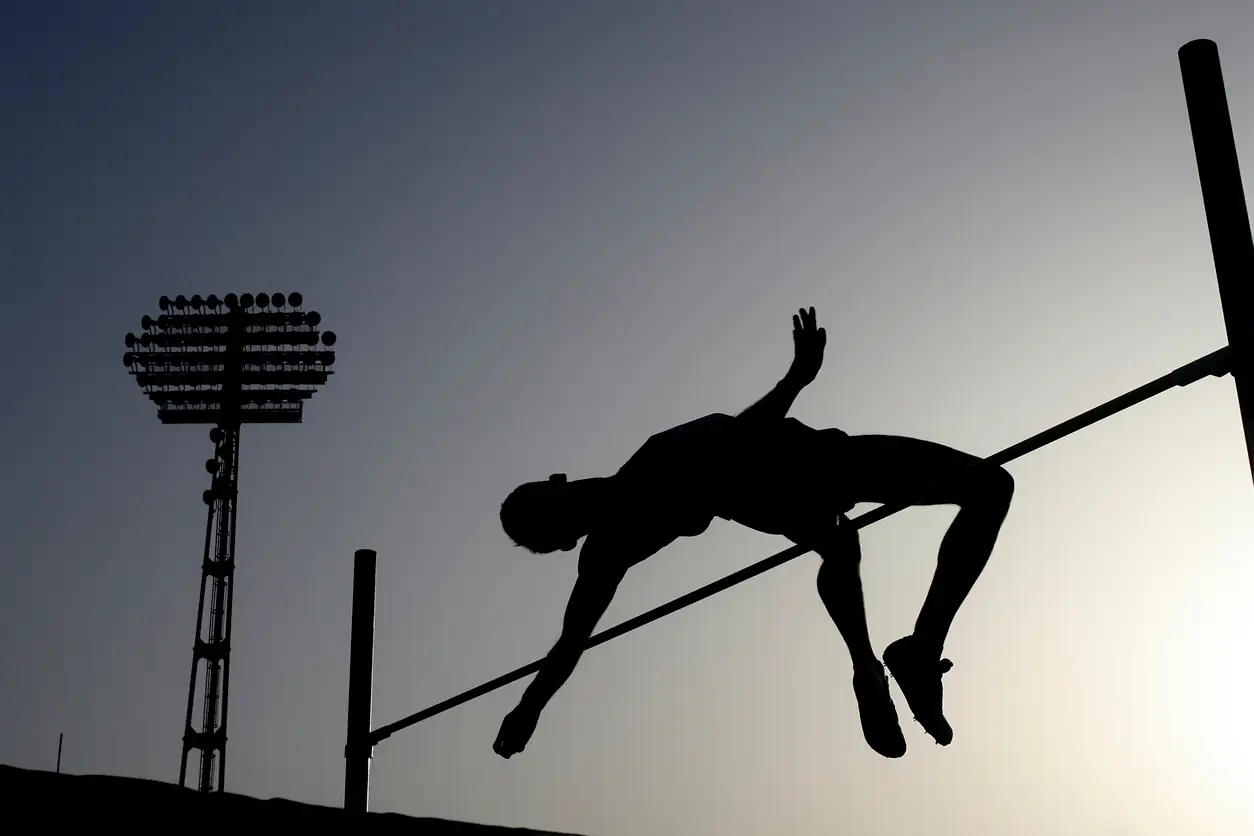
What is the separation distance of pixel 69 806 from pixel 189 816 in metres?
0.36

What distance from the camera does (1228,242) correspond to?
193 inches

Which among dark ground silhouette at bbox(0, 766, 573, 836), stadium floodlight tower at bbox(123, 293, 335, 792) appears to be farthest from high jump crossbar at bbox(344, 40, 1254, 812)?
stadium floodlight tower at bbox(123, 293, 335, 792)

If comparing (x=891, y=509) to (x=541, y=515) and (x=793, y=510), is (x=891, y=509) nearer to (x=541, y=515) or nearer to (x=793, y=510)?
(x=793, y=510)

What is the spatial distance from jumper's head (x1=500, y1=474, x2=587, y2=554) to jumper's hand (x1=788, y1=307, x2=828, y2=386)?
107cm

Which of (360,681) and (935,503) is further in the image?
(360,681)

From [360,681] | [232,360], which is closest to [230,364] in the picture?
[232,360]

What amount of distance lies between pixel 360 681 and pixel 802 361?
11.7 ft

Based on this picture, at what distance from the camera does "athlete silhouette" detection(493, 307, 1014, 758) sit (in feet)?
17.9

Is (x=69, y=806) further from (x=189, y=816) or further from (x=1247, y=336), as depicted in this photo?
(x=1247, y=336)

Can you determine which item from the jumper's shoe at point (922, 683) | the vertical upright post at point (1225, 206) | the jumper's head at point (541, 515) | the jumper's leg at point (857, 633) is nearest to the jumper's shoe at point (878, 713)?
the jumper's leg at point (857, 633)

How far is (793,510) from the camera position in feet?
19.4

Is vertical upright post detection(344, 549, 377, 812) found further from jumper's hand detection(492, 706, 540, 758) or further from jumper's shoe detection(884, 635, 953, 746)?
jumper's shoe detection(884, 635, 953, 746)

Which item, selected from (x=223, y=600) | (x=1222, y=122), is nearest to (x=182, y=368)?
(x=223, y=600)

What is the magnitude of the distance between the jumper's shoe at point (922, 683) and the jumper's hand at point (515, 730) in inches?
62.7
